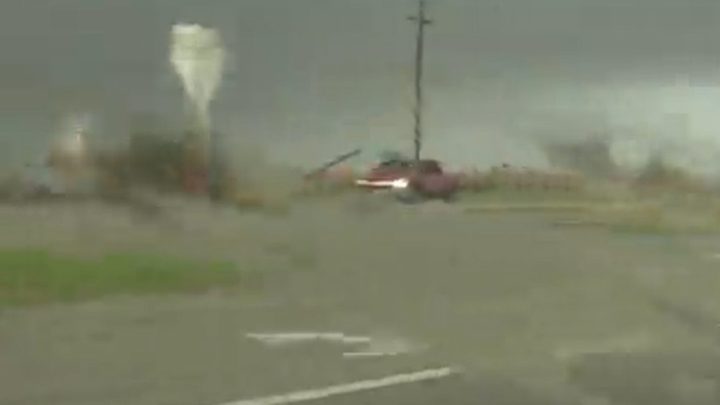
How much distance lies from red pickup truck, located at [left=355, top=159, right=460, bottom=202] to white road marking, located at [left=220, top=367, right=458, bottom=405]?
3148 cm

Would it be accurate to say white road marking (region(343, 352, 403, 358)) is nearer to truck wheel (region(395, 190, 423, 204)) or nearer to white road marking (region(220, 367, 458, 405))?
white road marking (region(220, 367, 458, 405))

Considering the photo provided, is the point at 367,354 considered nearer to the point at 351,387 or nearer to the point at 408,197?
the point at 351,387

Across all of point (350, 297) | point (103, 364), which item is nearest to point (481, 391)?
point (103, 364)

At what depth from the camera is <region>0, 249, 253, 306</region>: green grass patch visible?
18.0 m

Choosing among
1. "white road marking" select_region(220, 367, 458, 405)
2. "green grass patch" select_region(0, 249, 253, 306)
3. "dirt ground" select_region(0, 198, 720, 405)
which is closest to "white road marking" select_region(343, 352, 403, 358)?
"dirt ground" select_region(0, 198, 720, 405)

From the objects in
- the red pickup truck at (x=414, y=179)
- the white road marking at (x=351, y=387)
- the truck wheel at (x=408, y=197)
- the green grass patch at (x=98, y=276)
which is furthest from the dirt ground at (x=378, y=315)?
the red pickup truck at (x=414, y=179)

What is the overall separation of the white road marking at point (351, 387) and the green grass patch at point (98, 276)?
4.73m

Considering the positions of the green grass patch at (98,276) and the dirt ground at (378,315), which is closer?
the dirt ground at (378,315)

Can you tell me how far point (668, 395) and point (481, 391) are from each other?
6.21ft

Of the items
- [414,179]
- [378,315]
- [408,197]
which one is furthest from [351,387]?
[414,179]

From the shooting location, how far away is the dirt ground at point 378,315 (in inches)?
547

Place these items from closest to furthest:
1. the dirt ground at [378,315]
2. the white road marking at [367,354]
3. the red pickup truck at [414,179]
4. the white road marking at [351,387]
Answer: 1. the white road marking at [351,387]
2. the dirt ground at [378,315]
3. the white road marking at [367,354]
4. the red pickup truck at [414,179]

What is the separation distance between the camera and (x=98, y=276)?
770 inches

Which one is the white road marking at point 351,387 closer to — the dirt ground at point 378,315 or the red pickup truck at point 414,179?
the dirt ground at point 378,315
